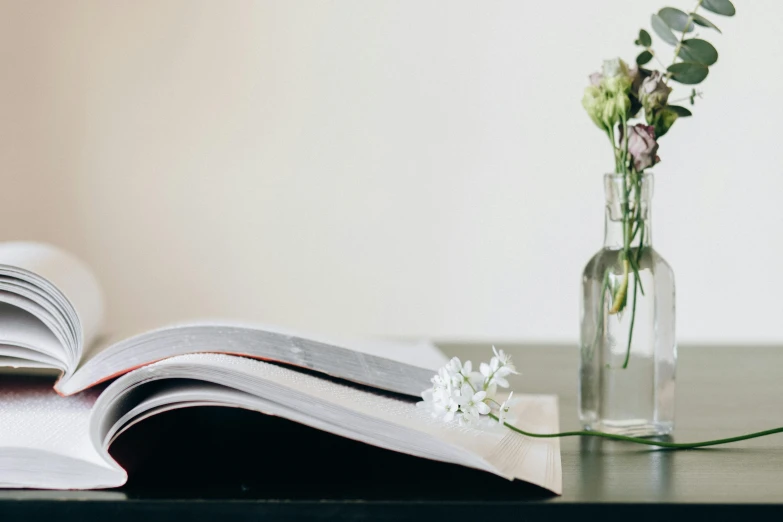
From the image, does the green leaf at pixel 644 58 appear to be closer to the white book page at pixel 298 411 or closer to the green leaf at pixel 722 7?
the green leaf at pixel 722 7

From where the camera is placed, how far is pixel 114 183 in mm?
2143

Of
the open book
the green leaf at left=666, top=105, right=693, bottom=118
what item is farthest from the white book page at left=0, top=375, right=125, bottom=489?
the green leaf at left=666, top=105, right=693, bottom=118

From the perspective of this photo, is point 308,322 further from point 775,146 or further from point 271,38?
point 775,146

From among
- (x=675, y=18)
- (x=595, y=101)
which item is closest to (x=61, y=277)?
(x=595, y=101)

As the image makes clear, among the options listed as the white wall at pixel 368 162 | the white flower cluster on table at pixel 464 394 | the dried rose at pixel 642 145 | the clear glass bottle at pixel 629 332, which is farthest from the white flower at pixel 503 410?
the white wall at pixel 368 162

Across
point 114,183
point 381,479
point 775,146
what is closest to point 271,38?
point 114,183

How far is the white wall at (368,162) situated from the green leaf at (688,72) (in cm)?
140

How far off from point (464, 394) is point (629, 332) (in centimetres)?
17

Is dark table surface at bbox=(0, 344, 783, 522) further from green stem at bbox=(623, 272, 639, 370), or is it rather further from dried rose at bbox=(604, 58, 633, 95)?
dried rose at bbox=(604, 58, 633, 95)

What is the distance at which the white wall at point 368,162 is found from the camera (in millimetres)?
2092

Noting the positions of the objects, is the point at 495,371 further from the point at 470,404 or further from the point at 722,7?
the point at 722,7

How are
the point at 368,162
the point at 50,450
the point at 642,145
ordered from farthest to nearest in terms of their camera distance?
the point at 368,162, the point at 642,145, the point at 50,450

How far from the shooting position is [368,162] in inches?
84.0

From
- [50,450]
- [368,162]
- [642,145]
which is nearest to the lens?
[50,450]
